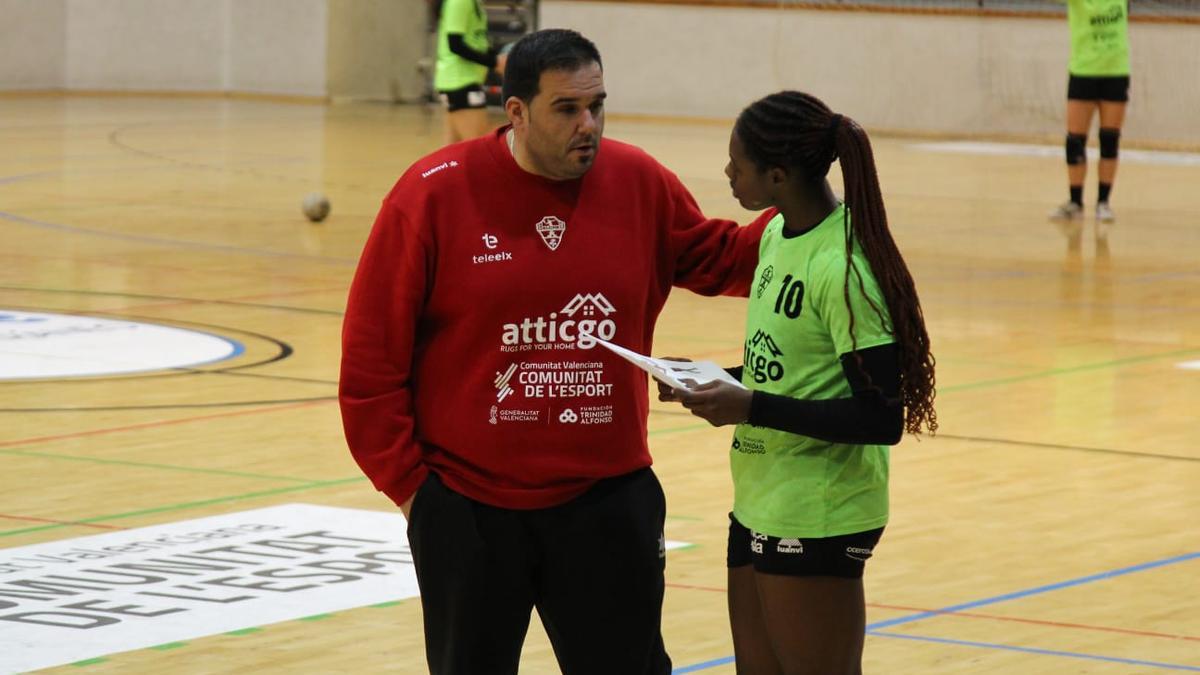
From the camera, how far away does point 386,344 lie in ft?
13.3

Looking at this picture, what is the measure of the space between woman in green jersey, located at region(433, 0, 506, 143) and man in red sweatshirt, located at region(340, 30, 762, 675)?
42.5ft

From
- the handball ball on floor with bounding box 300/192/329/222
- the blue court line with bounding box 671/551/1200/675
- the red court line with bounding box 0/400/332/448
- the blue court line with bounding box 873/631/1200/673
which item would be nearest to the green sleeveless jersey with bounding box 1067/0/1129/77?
Result: the handball ball on floor with bounding box 300/192/329/222

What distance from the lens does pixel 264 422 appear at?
901cm

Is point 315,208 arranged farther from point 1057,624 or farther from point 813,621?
point 813,621

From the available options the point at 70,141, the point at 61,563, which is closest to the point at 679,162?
the point at 70,141

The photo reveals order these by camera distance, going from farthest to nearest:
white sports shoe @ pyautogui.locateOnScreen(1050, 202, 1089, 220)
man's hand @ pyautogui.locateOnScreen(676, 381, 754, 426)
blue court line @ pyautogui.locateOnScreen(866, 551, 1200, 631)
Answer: white sports shoe @ pyautogui.locateOnScreen(1050, 202, 1089, 220) → blue court line @ pyautogui.locateOnScreen(866, 551, 1200, 631) → man's hand @ pyautogui.locateOnScreen(676, 381, 754, 426)

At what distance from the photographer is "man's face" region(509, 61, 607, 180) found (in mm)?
4016

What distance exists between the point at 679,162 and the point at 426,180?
18.4m

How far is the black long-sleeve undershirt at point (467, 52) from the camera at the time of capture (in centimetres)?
1683

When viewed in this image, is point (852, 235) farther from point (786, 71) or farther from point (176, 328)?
point (786, 71)

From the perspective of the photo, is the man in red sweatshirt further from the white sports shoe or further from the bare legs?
the white sports shoe

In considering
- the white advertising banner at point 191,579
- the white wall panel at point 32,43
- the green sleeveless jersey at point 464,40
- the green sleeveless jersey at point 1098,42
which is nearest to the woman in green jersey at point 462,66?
the green sleeveless jersey at point 464,40

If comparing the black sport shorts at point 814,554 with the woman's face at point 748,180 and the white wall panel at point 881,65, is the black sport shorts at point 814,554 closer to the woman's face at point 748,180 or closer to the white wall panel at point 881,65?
the woman's face at point 748,180

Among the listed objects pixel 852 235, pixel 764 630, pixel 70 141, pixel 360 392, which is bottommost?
pixel 70 141
